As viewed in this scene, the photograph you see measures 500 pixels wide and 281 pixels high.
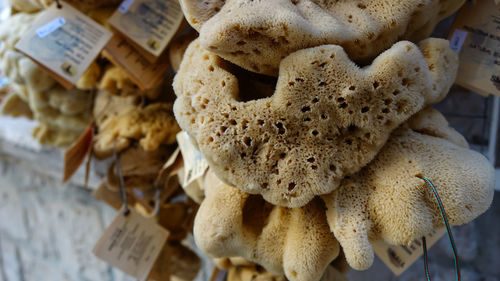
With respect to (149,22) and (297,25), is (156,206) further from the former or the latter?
(297,25)

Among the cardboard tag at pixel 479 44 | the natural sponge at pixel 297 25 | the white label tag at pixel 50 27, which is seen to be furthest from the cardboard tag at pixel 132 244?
the cardboard tag at pixel 479 44

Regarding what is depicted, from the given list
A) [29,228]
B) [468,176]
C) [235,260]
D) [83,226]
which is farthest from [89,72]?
[29,228]

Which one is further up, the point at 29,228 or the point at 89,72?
the point at 89,72

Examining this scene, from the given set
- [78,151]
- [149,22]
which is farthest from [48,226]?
[149,22]

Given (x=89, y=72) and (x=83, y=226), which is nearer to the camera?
(x=89, y=72)

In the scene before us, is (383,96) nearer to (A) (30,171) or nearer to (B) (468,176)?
(B) (468,176)
